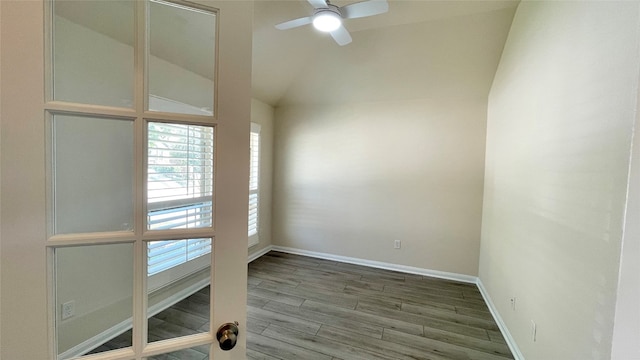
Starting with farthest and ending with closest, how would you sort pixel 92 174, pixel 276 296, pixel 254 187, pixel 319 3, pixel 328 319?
1. pixel 254 187
2. pixel 276 296
3. pixel 328 319
4. pixel 319 3
5. pixel 92 174

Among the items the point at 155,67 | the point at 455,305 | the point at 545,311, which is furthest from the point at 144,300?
the point at 455,305

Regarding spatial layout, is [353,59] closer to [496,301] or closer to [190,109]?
[190,109]

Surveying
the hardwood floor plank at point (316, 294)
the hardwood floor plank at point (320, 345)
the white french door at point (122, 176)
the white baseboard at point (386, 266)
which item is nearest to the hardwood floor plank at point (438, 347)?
the hardwood floor plank at point (320, 345)

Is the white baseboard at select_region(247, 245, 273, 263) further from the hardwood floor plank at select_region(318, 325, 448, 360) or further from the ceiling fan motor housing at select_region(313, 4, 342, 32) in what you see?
the ceiling fan motor housing at select_region(313, 4, 342, 32)

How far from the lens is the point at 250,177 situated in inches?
72.4

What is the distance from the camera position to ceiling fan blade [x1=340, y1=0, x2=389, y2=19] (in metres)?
1.79

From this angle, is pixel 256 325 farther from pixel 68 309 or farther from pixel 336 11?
pixel 336 11

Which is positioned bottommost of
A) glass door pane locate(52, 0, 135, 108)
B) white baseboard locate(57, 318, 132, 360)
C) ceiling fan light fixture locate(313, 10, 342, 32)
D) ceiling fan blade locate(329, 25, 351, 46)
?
white baseboard locate(57, 318, 132, 360)

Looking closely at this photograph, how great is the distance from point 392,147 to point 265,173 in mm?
2023

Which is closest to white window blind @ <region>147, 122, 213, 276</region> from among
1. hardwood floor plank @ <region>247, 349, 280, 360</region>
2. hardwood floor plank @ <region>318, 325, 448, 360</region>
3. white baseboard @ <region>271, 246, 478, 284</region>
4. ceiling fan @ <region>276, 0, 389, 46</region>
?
hardwood floor plank @ <region>247, 349, 280, 360</region>

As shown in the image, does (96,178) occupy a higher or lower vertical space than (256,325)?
higher

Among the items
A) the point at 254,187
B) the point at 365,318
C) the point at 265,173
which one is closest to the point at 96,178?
the point at 365,318

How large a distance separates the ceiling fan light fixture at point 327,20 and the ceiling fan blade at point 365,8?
0.08m

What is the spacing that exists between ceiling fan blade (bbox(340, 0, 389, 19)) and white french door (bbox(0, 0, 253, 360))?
4.73 ft
